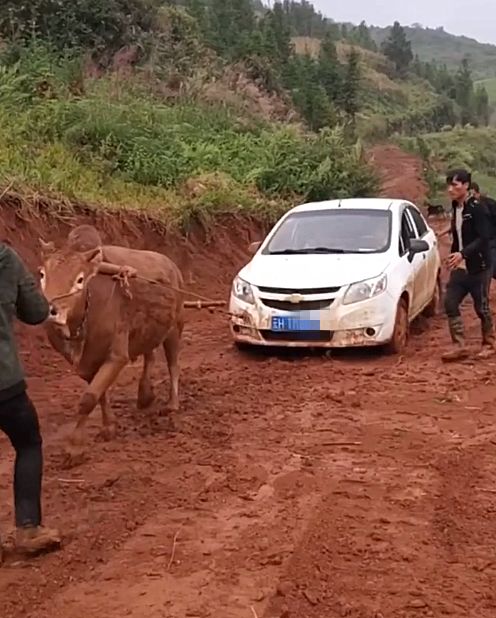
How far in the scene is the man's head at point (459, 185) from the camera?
Result: 10422 mm

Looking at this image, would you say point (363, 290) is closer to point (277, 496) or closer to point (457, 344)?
point (457, 344)

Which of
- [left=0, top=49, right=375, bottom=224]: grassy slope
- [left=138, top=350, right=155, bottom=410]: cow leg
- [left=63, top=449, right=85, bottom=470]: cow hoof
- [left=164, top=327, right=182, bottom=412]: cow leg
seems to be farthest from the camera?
[left=0, top=49, right=375, bottom=224]: grassy slope

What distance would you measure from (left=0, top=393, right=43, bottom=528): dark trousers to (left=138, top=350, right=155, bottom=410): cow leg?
313cm

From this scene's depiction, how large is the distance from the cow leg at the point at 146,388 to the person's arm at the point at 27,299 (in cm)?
311

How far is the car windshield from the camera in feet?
38.4

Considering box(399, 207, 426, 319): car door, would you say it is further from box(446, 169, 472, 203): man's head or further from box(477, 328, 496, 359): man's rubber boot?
box(446, 169, 472, 203): man's head

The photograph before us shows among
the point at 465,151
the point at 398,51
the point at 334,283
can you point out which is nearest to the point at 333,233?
the point at 334,283

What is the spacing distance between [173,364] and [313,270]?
8.01ft

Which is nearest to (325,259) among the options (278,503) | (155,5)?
(278,503)

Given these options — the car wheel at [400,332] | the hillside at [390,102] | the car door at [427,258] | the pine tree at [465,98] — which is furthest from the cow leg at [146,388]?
the pine tree at [465,98]

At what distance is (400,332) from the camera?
36.7 ft

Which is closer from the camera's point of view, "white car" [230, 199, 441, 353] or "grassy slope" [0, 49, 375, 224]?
"white car" [230, 199, 441, 353]

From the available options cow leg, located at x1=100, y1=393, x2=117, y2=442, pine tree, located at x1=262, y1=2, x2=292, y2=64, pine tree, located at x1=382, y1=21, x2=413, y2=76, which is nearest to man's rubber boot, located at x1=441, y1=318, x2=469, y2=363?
cow leg, located at x1=100, y1=393, x2=117, y2=442

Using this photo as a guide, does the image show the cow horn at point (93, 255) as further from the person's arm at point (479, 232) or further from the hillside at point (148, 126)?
the hillside at point (148, 126)
